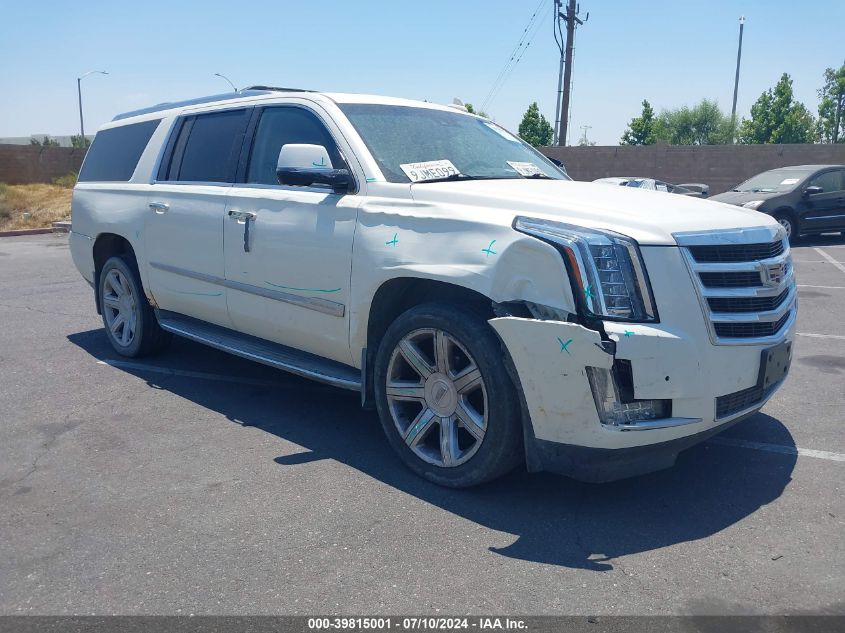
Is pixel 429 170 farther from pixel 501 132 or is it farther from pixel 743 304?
pixel 743 304

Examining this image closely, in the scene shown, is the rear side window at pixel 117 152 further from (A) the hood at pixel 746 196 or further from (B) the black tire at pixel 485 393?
(A) the hood at pixel 746 196

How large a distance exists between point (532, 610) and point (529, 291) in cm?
131

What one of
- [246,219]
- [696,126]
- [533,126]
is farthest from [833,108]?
[246,219]

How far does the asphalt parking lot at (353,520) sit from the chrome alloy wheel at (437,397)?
21 cm

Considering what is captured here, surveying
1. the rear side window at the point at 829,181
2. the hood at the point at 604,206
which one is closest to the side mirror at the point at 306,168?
the hood at the point at 604,206

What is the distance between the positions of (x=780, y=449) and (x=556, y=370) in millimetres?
1892

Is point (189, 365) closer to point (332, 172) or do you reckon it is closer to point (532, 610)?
point (332, 172)

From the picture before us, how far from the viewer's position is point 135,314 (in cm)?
634

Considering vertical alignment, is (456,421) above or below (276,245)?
below

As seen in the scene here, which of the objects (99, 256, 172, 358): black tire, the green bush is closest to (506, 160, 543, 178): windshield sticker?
(99, 256, 172, 358): black tire

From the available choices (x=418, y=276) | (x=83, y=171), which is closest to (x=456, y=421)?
(x=418, y=276)

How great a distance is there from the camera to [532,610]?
2.89 metres

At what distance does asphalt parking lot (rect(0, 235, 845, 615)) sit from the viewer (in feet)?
9.86

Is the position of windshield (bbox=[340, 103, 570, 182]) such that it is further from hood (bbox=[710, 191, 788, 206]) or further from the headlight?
hood (bbox=[710, 191, 788, 206])
